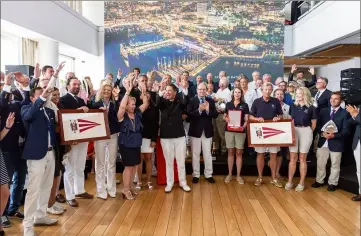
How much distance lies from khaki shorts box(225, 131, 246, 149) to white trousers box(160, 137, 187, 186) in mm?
801

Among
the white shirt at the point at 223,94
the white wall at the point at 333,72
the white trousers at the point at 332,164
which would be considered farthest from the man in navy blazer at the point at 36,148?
the white wall at the point at 333,72

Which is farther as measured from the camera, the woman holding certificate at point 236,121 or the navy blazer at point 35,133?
the woman holding certificate at point 236,121

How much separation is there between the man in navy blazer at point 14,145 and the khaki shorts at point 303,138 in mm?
3408

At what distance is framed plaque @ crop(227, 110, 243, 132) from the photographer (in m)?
4.87

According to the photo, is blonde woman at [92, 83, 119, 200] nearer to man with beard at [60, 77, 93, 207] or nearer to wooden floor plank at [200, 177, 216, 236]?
man with beard at [60, 77, 93, 207]

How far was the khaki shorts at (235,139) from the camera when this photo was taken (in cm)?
495

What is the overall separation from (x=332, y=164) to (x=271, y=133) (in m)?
0.98

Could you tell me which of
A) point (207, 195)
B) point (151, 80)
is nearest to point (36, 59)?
point (151, 80)

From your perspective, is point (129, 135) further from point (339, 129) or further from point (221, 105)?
point (339, 129)

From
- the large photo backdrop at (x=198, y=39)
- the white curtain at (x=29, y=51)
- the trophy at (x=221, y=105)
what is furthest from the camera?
the large photo backdrop at (x=198, y=39)

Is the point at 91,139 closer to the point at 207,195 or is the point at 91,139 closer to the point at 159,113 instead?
the point at 159,113

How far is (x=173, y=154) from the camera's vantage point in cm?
459

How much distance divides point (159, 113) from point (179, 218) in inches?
61.5

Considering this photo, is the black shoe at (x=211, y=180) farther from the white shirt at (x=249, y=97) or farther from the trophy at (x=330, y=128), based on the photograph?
the trophy at (x=330, y=128)
